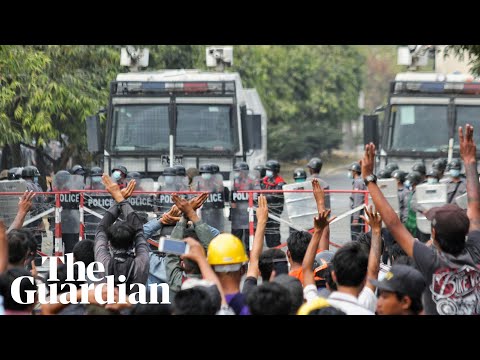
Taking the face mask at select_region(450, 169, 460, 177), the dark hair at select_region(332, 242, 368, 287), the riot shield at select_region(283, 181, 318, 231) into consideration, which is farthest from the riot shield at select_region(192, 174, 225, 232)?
the dark hair at select_region(332, 242, 368, 287)

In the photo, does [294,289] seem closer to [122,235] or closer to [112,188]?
[122,235]

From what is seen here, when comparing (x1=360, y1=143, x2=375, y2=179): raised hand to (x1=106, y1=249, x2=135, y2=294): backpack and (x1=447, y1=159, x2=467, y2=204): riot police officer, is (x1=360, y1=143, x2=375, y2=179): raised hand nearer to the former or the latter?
(x1=106, y1=249, x2=135, y2=294): backpack

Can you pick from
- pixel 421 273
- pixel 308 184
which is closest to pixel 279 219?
pixel 308 184

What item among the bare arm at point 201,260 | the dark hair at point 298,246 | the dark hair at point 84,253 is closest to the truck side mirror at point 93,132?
the dark hair at point 84,253

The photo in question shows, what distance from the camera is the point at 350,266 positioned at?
5867 millimetres

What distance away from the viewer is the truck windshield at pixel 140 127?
19359 mm

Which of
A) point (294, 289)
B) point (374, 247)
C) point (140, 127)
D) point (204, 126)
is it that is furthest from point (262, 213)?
point (140, 127)

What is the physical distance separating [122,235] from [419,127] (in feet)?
43.3

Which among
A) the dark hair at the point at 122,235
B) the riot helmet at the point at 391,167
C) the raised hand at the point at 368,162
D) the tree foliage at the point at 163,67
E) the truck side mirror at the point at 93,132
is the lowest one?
the dark hair at the point at 122,235

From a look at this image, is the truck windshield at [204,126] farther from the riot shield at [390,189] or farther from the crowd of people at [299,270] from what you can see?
the crowd of people at [299,270]

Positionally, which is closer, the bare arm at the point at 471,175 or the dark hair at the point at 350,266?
the dark hair at the point at 350,266

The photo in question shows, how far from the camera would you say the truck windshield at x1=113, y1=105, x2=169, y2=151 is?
19359 mm

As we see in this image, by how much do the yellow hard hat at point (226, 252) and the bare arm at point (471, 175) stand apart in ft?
4.95

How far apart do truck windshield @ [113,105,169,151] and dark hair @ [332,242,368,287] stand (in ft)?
44.2
